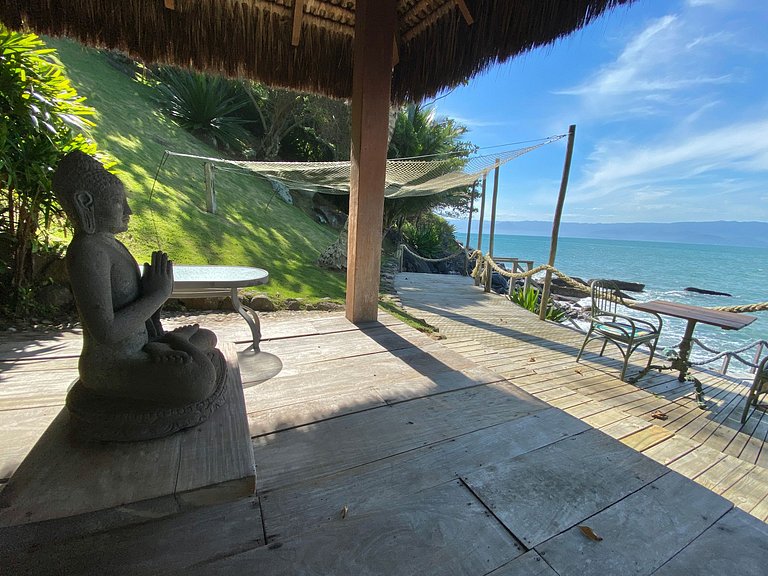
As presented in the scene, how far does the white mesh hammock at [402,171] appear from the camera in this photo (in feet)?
14.5

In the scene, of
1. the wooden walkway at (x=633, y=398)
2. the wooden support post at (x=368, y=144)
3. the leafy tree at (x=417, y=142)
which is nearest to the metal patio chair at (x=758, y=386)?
the wooden walkway at (x=633, y=398)

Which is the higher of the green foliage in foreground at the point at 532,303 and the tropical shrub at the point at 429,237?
the tropical shrub at the point at 429,237

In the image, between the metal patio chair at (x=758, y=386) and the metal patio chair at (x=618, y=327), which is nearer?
the metal patio chair at (x=758, y=386)

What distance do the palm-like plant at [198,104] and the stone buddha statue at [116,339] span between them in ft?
27.8

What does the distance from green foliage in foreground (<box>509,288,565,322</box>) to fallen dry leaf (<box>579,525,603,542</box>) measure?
4963 mm

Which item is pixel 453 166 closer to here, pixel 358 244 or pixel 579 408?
pixel 358 244

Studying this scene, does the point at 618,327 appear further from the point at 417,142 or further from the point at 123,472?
the point at 417,142

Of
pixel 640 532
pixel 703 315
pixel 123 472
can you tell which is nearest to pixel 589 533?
pixel 640 532

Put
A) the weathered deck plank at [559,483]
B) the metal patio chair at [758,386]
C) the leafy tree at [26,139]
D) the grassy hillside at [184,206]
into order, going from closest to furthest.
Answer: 1. the weathered deck plank at [559,483]
2. the leafy tree at [26,139]
3. the metal patio chair at [758,386]
4. the grassy hillside at [184,206]

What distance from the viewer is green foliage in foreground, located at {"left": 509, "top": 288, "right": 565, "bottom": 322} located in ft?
17.6

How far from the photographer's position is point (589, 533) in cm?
80

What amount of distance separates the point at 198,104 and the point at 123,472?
9.10m

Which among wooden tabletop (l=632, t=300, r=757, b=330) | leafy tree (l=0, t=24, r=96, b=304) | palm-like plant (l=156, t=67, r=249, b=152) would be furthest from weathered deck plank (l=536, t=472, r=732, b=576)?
palm-like plant (l=156, t=67, r=249, b=152)

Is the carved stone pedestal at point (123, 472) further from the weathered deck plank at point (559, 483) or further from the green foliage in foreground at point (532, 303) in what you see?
the green foliage in foreground at point (532, 303)
